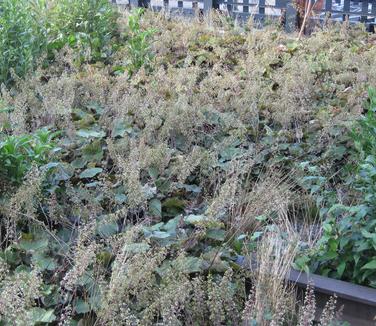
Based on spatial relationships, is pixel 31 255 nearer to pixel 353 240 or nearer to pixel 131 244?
pixel 131 244

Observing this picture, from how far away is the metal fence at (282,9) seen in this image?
8.85 meters

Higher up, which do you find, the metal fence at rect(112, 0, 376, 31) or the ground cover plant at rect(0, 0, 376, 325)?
the metal fence at rect(112, 0, 376, 31)

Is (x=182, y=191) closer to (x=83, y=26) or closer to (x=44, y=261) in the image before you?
(x=44, y=261)

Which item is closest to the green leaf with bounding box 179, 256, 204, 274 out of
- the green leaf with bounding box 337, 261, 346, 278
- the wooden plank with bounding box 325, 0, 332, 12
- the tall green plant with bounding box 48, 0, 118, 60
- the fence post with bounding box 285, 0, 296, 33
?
the green leaf with bounding box 337, 261, 346, 278

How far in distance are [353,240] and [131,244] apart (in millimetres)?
1021

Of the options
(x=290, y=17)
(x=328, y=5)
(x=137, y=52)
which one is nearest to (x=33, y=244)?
(x=137, y=52)

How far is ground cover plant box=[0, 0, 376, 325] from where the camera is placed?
254 centimetres

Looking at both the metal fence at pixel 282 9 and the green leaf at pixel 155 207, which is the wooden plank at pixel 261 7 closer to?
the metal fence at pixel 282 9

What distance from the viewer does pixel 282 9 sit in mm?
9234

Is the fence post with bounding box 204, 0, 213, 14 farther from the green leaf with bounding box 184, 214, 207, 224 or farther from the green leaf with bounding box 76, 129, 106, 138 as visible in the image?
the green leaf with bounding box 184, 214, 207, 224

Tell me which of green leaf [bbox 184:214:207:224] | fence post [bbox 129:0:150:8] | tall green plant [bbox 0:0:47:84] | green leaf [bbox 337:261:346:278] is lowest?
green leaf [bbox 337:261:346:278]

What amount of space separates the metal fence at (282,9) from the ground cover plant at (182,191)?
2922 mm

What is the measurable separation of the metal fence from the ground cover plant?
2922 millimetres

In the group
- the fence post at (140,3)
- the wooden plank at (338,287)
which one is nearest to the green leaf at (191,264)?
the wooden plank at (338,287)
